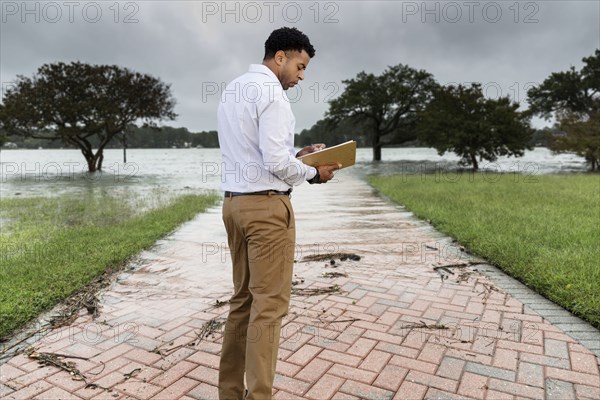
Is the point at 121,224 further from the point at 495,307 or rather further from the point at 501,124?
the point at 501,124

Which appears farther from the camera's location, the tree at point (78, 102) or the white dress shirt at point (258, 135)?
the tree at point (78, 102)

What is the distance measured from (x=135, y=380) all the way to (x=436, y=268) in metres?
3.53

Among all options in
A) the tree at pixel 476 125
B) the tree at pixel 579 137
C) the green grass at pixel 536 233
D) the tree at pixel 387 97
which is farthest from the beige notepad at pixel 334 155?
the tree at pixel 387 97

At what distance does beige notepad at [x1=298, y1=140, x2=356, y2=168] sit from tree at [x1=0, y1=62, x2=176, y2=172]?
33.9 m

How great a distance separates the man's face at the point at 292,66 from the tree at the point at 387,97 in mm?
43264

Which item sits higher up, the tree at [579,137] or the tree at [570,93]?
the tree at [570,93]

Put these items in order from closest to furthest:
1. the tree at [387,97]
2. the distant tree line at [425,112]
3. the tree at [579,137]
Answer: the tree at [579,137], the distant tree line at [425,112], the tree at [387,97]

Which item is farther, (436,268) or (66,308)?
(436,268)

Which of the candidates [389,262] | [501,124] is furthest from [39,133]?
[389,262]

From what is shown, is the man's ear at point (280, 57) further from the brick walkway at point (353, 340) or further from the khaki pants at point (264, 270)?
the brick walkway at point (353, 340)

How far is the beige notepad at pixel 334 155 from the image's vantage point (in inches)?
88.1

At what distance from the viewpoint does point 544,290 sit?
415 cm

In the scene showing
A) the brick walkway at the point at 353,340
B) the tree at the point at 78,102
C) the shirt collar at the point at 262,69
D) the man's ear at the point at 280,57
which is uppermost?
the tree at the point at 78,102

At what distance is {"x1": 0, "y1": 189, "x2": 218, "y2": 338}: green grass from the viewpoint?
13.6 feet
